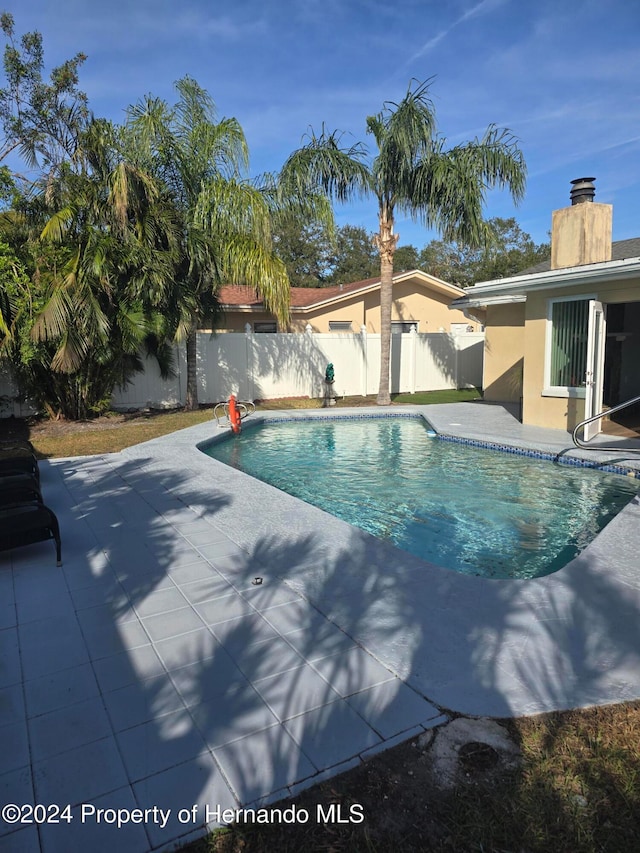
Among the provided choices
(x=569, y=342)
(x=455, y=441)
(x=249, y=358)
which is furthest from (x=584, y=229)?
(x=249, y=358)

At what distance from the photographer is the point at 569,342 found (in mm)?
10594

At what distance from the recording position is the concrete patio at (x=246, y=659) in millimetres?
2268

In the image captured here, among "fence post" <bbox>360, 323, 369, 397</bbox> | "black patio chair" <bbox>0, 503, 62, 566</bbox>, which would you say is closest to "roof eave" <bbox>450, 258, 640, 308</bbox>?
"fence post" <bbox>360, 323, 369, 397</bbox>

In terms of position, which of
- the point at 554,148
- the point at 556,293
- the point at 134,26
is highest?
the point at 134,26

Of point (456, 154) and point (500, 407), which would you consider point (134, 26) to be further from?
point (500, 407)

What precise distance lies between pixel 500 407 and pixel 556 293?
5145 millimetres

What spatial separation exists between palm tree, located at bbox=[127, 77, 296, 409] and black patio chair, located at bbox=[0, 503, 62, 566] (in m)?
8.24

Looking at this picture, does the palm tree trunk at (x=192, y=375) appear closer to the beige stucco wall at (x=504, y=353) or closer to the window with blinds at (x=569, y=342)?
the window with blinds at (x=569, y=342)

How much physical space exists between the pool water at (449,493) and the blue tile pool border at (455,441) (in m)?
0.13

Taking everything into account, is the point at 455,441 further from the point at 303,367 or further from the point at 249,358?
the point at 249,358

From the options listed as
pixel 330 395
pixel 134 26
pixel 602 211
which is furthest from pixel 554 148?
pixel 134 26

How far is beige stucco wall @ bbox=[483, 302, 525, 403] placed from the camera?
16.3 m

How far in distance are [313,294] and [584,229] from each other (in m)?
13.4

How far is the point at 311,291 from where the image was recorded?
23.2 metres
